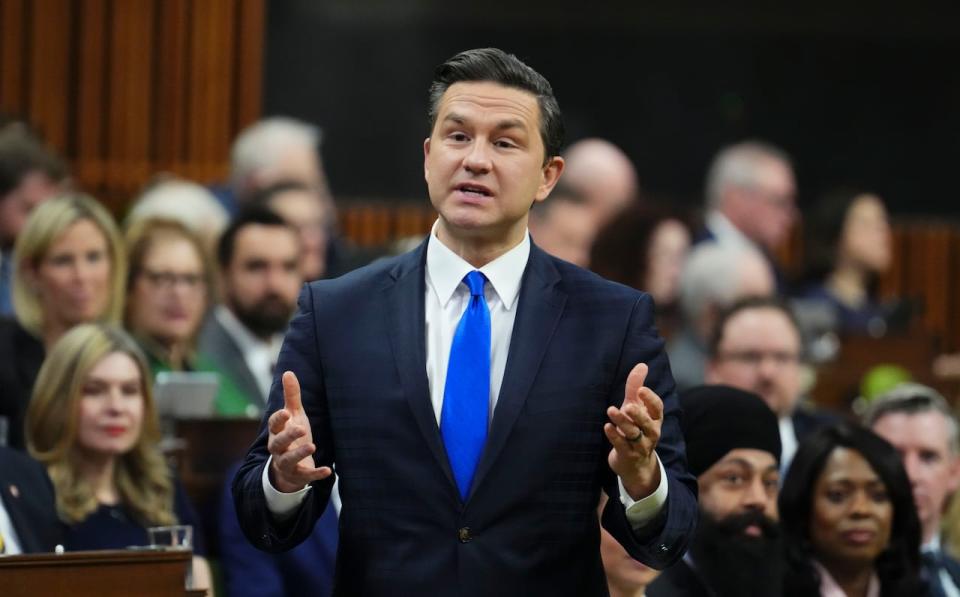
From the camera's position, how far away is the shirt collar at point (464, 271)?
2.74 m

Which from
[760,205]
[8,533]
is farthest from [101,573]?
[760,205]

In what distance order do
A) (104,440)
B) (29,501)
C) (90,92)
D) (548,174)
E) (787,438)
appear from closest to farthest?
1. (548,174)
2. (29,501)
3. (104,440)
4. (787,438)
5. (90,92)

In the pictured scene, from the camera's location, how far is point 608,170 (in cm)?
783

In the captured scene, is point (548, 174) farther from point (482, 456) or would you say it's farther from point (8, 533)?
point (8, 533)

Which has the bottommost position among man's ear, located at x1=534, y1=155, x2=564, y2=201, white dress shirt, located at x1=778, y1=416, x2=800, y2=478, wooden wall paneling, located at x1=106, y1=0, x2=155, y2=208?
white dress shirt, located at x1=778, y1=416, x2=800, y2=478

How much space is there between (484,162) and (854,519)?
Result: 1977mm

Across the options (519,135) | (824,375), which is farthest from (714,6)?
(519,135)

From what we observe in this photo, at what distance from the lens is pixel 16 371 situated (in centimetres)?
482

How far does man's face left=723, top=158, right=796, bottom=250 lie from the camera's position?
788 centimetres

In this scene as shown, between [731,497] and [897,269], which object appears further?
[897,269]

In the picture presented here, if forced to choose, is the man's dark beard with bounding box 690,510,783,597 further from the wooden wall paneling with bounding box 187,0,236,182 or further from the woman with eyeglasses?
the wooden wall paneling with bounding box 187,0,236,182

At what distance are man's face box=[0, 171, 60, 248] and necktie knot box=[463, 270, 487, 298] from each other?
3667 millimetres

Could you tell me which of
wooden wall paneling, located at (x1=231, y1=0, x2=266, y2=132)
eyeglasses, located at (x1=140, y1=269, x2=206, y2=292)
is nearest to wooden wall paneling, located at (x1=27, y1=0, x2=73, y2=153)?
wooden wall paneling, located at (x1=231, y1=0, x2=266, y2=132)

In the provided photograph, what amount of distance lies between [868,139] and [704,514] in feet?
20.3
